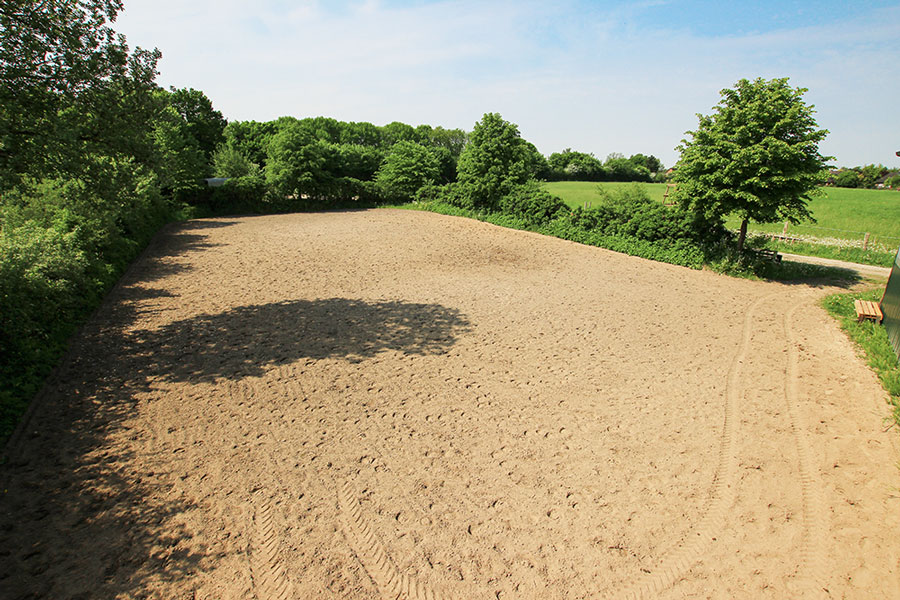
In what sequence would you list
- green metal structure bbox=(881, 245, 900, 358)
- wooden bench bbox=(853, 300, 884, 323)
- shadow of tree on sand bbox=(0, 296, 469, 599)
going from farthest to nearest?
wooden bench bbox=(853, 300, 884, 323) < green metal structure bbox=(881, 245, 900, 358) < shadow of tree on sand bbox=(0, 296, 469, 599)

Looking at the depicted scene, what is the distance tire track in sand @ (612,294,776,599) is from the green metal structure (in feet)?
14.9

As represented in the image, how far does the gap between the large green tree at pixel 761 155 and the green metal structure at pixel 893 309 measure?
436cm

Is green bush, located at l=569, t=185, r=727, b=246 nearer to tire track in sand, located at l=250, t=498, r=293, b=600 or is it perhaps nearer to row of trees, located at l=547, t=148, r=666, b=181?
tire track in sand, located at l=250, t=498, r=293, b=600

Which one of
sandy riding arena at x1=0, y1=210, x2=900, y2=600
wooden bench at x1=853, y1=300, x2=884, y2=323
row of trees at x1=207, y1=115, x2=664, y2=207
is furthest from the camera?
row of trees at x1=207, y1=115, x2=664, y2=207

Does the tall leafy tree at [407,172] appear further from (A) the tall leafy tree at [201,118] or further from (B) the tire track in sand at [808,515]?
(B) the tire track in sand at [808,515]

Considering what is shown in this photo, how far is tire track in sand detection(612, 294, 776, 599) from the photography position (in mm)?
4152

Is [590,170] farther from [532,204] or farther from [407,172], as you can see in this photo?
[532,204]

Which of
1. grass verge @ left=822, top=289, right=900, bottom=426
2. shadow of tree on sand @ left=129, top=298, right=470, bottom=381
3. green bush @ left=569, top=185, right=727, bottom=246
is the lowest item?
shadow of tree on sand @ left=129, top=298, right=470, bottom=381

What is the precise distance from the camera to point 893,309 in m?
10.0

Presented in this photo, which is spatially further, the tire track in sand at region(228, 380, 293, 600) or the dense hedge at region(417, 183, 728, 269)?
the dense hedge at region(417, 183, 728, 269)

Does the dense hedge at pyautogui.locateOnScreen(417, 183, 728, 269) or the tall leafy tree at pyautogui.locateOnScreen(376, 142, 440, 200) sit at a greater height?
the tall leafy tree at pyautogui.locateOnScreen(376, 142, 440, 200)

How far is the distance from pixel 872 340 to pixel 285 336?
13408 mm

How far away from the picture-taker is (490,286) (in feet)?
47.3

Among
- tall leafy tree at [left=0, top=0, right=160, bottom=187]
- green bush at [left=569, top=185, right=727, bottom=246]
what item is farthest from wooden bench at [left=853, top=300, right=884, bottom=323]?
tall leafy tree at [left=0, top=0, right=160, bottom=187]
